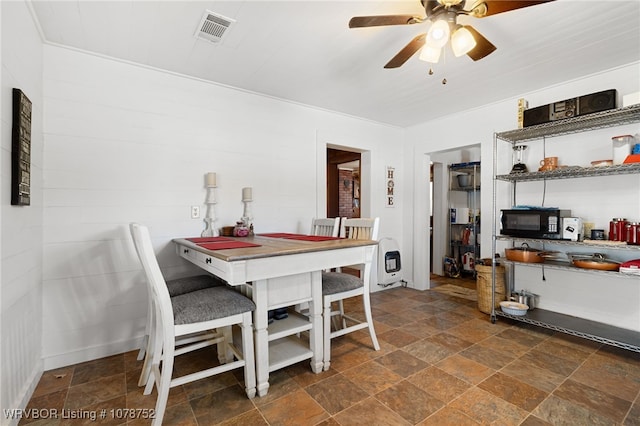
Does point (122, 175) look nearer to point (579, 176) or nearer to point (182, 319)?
point (182, 319)

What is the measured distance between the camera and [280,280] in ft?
6.41

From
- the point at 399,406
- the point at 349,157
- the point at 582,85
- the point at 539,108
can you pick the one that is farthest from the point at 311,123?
the point at 399,406

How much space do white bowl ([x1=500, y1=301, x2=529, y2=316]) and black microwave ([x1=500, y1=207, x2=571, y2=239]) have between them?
71 centimetres

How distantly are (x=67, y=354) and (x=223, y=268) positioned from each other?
5.47 ft

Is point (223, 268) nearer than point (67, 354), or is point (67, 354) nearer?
point (223, 268)

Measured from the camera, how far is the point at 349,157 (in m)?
5.58

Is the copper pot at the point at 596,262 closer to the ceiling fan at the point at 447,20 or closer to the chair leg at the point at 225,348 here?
the ceiling fan at the point at 447,20

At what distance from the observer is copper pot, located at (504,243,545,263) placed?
9.57 ft

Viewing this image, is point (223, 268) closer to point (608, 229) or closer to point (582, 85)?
point (608, 229)

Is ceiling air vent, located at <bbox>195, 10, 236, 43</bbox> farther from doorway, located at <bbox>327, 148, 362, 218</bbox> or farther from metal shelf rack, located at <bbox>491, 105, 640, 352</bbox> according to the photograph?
doorway, located at <bbox>327, 148, 362, 218</bbox>

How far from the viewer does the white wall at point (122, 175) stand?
2277 mm

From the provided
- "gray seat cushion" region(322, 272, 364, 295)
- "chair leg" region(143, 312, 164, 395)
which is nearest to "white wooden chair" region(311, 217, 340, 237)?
"gray seat cushion" region(322, 272, 364, 295)

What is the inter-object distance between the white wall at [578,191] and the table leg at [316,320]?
2.54m

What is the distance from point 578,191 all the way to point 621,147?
551mm
